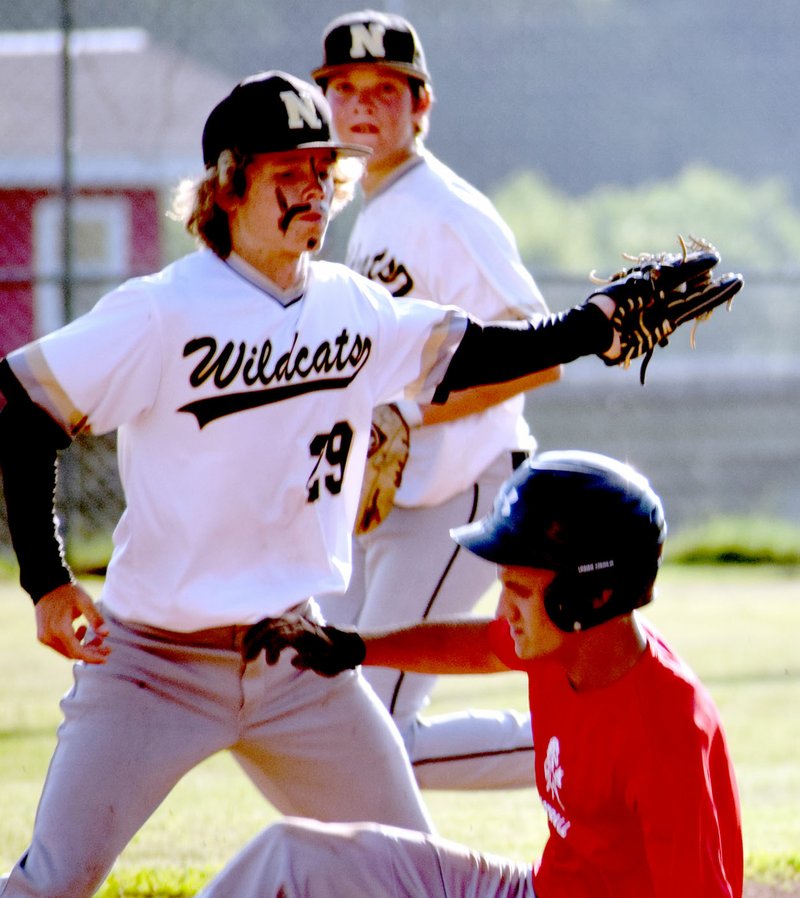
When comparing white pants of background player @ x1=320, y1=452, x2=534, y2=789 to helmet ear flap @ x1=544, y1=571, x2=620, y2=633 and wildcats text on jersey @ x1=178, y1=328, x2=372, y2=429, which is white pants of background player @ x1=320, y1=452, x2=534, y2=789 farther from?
helmet ear flap @ x1=544, y1=571, x2=620, y2=633

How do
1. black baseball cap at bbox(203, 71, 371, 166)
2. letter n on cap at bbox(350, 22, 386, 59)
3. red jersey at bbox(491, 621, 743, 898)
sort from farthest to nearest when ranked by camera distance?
letter n on cap at bbox(350, 22, 386, 59), black baseball cap at bbox(203, 71, 371, 166), red jersey at bbox(491, 621, 743, 898)

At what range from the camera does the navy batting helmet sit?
101 inches

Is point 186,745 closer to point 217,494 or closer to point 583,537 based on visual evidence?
point 217,494

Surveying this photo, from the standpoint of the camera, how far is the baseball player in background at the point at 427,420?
404 centimetres

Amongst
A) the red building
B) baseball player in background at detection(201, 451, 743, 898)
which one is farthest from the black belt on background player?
the red building

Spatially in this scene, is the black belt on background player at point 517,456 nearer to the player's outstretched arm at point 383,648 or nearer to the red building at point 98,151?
the player's outstretched arm at point 383,648

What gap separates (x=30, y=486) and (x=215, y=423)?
1.15 ft

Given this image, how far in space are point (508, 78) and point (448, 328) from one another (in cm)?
3133

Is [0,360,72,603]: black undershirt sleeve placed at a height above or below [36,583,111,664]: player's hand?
above

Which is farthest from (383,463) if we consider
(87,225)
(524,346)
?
(87,225)

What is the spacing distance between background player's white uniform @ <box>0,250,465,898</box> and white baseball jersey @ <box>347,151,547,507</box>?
0.89 meters

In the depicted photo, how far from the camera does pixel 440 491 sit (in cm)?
411

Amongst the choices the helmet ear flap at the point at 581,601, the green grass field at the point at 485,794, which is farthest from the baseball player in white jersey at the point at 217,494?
the green grass field at the point at 485,794

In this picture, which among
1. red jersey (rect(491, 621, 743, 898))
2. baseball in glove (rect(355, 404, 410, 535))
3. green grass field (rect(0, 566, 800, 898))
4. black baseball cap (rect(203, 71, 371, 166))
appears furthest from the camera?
green grass field (rect(0, 566, 800, 898))
